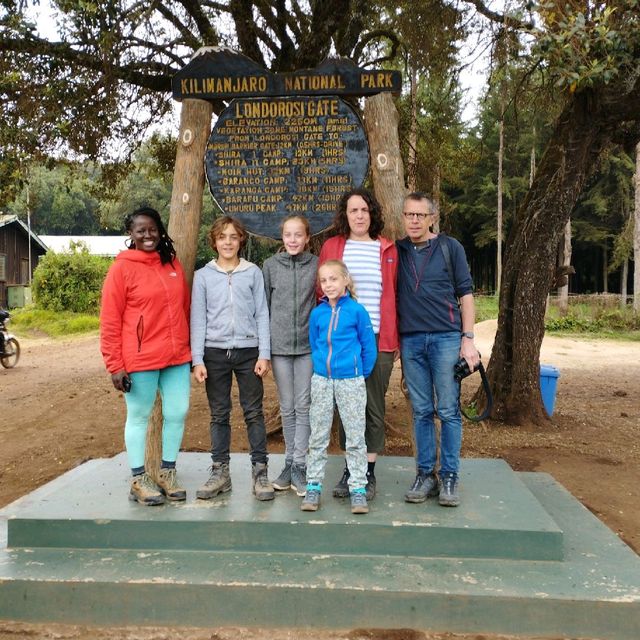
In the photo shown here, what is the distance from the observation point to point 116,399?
964cm

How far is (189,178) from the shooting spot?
4.54 m

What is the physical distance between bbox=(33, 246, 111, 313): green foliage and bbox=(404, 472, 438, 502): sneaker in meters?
22.1

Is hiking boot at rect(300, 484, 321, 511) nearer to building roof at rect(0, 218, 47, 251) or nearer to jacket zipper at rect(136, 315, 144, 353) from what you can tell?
jacket zipper at rect(136, 315, 144, 353)

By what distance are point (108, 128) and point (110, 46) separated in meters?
2.02

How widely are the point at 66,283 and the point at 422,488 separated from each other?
22.7 m

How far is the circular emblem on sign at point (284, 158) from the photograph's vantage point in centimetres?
454

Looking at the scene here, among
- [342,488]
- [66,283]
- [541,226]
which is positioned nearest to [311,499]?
[342,488]

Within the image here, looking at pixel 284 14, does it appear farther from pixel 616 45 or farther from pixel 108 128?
pixel 616 45

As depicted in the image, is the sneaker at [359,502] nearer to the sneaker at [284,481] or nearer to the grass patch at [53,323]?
the sneaker at [284,481]

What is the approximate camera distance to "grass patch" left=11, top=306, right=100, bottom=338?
21.2m

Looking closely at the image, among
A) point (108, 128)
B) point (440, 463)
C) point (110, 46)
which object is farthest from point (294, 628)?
point (108, 128)

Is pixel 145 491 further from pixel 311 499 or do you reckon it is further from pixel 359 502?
pixel 359 502

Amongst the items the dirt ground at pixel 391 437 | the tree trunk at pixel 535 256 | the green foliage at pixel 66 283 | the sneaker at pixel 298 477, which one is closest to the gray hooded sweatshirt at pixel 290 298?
the sneaker at pixel 298 477

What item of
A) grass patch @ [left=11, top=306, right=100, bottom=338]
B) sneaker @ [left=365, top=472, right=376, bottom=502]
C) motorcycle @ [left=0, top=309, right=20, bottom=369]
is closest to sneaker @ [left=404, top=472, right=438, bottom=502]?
sneaker @ [left=365, top=472, right=376, bottom=502]
